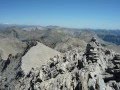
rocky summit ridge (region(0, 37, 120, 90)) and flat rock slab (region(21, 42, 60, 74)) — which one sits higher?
rocky summit ridge (region(0, 37, 120, 90))

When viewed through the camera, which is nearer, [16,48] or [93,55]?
[93,55]

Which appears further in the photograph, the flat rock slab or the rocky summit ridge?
the flat rock slab

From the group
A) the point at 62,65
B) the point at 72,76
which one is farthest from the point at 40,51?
the point at 72,76

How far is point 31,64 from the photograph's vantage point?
64.7m

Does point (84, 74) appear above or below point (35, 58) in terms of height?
above

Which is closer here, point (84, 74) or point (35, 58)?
point (84, 74)

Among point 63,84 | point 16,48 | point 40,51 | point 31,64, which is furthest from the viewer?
point 16,48

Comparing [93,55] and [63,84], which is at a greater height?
[93,55]

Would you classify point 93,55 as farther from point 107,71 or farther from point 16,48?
point 16,48

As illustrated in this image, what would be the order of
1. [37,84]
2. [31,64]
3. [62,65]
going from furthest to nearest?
[31,64], [62,65], [37,84]

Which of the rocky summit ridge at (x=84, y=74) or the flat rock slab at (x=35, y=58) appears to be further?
the flat rock slab at (x=35, y=58)

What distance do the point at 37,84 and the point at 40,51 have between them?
38988 mm

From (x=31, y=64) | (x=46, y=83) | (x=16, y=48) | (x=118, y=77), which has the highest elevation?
(x=118, y=77)

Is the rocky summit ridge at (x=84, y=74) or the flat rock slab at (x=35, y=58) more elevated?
the rocky summit ridge at (x=84, y=74)
